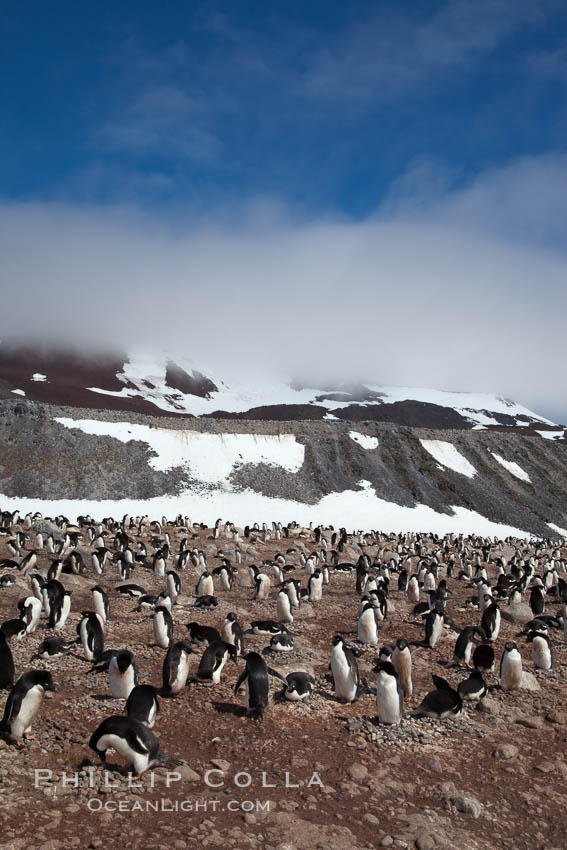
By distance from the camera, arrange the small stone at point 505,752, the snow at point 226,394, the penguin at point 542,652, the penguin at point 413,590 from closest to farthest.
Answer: the small stone at point 505,752 → the penguin at point 542,652 → the penguin at point 413,590 → the snow at point 226,394

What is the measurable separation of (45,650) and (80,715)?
9.01ft

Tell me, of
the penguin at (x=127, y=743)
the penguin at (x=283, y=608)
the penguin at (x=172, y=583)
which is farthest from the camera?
the penguin at (x=172, y=583)

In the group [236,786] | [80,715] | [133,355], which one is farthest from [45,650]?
[133,355]

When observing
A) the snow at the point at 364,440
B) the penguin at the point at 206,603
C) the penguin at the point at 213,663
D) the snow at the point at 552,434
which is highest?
the snow at the point at 552,434

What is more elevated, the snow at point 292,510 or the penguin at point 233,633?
the snow at point 292,510

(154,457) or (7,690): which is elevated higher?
(154,457)

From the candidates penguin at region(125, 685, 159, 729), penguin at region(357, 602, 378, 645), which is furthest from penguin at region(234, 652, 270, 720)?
penguin at region(357, 602, 378, 645)

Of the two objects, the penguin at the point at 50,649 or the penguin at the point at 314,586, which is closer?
the penguin at the point at 50,649

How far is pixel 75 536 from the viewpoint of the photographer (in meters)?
26.0

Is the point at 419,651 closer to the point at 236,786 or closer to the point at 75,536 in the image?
the point at 236,786

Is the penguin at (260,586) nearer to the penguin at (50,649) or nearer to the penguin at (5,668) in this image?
the penguin at (50,649)

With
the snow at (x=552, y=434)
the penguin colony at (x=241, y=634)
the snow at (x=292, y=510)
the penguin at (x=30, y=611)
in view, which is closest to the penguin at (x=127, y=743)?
the penguin colony at (x=241, y=634)

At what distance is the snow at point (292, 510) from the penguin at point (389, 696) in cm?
3201

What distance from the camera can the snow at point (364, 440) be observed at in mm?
59031
